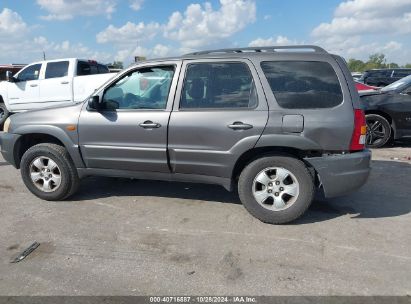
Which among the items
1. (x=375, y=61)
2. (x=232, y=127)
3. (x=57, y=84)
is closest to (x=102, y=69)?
(x=57, y=84)

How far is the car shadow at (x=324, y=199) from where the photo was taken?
4.69 metres

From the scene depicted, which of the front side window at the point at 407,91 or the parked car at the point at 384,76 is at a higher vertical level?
the parked car at the point at 384,76

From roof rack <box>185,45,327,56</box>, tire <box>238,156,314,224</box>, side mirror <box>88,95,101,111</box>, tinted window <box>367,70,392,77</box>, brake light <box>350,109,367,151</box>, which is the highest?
tinted window <box>367,70,392,77</box>

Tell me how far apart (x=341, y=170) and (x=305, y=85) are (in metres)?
0.94

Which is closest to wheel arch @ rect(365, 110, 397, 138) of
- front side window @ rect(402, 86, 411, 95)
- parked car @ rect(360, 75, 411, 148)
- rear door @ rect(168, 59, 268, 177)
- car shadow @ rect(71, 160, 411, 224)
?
parked car @ rect(360, 75, 411, 148)

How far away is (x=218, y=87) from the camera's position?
14.4 feet

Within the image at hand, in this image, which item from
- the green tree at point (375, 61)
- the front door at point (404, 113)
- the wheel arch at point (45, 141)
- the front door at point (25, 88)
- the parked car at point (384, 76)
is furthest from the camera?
the green tree at point (375, 61)

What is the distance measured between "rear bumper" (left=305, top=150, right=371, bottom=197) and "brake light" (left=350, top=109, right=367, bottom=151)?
86 mm

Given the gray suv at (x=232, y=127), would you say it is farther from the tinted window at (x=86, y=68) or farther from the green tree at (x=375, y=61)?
the green tree at (x=375, y=61)

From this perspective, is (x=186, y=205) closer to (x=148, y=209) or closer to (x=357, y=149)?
(x=148, y=209)

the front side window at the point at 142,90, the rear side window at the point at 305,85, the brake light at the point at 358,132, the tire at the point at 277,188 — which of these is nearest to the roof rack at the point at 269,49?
the rear side window at the point at 305,85

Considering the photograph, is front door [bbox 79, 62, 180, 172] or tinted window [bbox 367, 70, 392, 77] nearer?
front door [bbox 79, 62, 180, 172]

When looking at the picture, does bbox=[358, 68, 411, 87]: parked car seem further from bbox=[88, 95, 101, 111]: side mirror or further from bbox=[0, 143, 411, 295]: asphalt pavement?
bbox=[88, 95, 101, 111]: side mirror

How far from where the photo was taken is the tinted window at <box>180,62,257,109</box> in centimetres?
429
